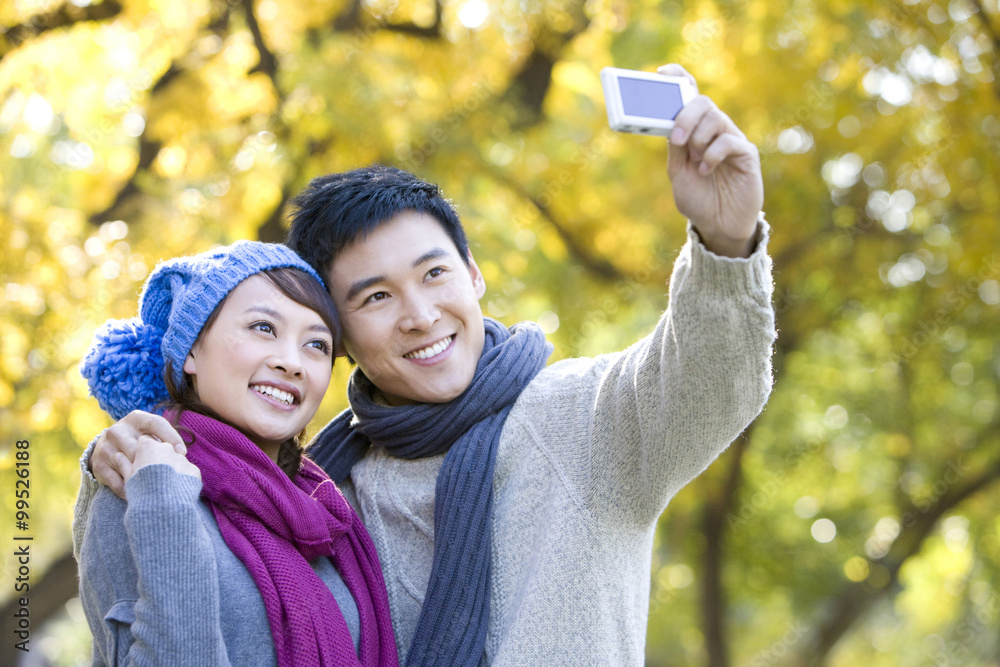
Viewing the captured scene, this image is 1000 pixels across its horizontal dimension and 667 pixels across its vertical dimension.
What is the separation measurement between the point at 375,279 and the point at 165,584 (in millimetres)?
825

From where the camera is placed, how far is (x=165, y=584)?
1578 millimetres

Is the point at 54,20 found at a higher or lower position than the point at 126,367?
higher

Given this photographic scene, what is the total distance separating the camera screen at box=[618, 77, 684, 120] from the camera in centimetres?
154

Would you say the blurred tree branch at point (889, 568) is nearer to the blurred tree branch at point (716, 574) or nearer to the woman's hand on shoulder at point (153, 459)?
the blurred tree branch at point (716, 574)

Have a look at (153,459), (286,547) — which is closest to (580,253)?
(286,547)

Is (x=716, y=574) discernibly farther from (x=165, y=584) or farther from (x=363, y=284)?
(x=165, y=584)

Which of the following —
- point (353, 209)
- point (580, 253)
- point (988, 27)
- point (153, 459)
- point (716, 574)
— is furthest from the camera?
point (716, 574)

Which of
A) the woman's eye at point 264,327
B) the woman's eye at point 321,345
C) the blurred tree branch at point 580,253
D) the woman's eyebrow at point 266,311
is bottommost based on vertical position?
the blurred tree branch at point 580,253

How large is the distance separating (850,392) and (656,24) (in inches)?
153

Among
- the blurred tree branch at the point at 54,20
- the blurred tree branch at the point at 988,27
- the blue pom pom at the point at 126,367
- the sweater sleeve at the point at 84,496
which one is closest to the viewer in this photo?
the sweater sleeve at the point at 84,496

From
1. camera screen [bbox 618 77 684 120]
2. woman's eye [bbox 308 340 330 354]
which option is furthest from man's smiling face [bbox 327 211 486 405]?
camera screen [bbox 618 77 684 120]

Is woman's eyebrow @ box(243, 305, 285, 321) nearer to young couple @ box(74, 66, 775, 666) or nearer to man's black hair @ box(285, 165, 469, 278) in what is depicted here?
young couple @ box(74, 66, 775, 666)

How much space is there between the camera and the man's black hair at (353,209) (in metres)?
2.14

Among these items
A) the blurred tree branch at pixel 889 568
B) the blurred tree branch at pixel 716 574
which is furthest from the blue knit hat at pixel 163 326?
the blurred tree branch at pixel 889 568
